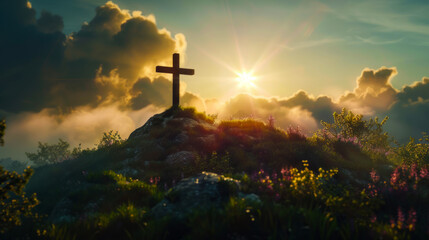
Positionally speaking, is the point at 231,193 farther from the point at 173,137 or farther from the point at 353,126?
the point at 353,126

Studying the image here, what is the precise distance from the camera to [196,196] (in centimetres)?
573

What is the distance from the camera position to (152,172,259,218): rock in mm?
5480

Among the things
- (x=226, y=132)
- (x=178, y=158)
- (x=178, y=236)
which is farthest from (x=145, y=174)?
(x=178, y=236)

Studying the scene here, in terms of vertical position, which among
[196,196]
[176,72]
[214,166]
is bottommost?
[196,196]

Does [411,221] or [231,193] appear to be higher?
[231,193]

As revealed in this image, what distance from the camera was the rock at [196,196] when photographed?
18.0 feet

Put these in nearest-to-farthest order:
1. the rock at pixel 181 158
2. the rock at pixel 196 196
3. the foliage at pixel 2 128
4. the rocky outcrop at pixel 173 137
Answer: the foliage at pixel 2 128, the rock at pixel 196 196, the rock at pixel 181 158, the rocky outcrop at pixel 173 137

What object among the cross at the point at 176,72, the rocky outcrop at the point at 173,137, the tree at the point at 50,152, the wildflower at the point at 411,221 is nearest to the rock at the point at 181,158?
the rocky outcrop at the point at 173,137

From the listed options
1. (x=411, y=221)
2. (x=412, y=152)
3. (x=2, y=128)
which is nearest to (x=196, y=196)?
(x=411, y=221)

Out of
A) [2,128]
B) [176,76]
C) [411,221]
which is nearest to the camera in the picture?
[411,221]

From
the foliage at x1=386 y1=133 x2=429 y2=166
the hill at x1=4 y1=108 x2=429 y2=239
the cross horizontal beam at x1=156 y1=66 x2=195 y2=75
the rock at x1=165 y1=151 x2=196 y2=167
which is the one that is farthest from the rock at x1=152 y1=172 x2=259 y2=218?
the foliage at x1=386 y1=133 x2=429 y2=166

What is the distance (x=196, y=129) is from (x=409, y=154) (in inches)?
742

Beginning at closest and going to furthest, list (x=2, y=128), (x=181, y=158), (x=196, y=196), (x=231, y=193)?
(x=2, y=128) → (x=196, y=196) → (x=231, y=193) → (x=181, y=158)

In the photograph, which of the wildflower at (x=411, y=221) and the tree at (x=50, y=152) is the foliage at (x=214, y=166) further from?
the tree at (x=50, y=152)
